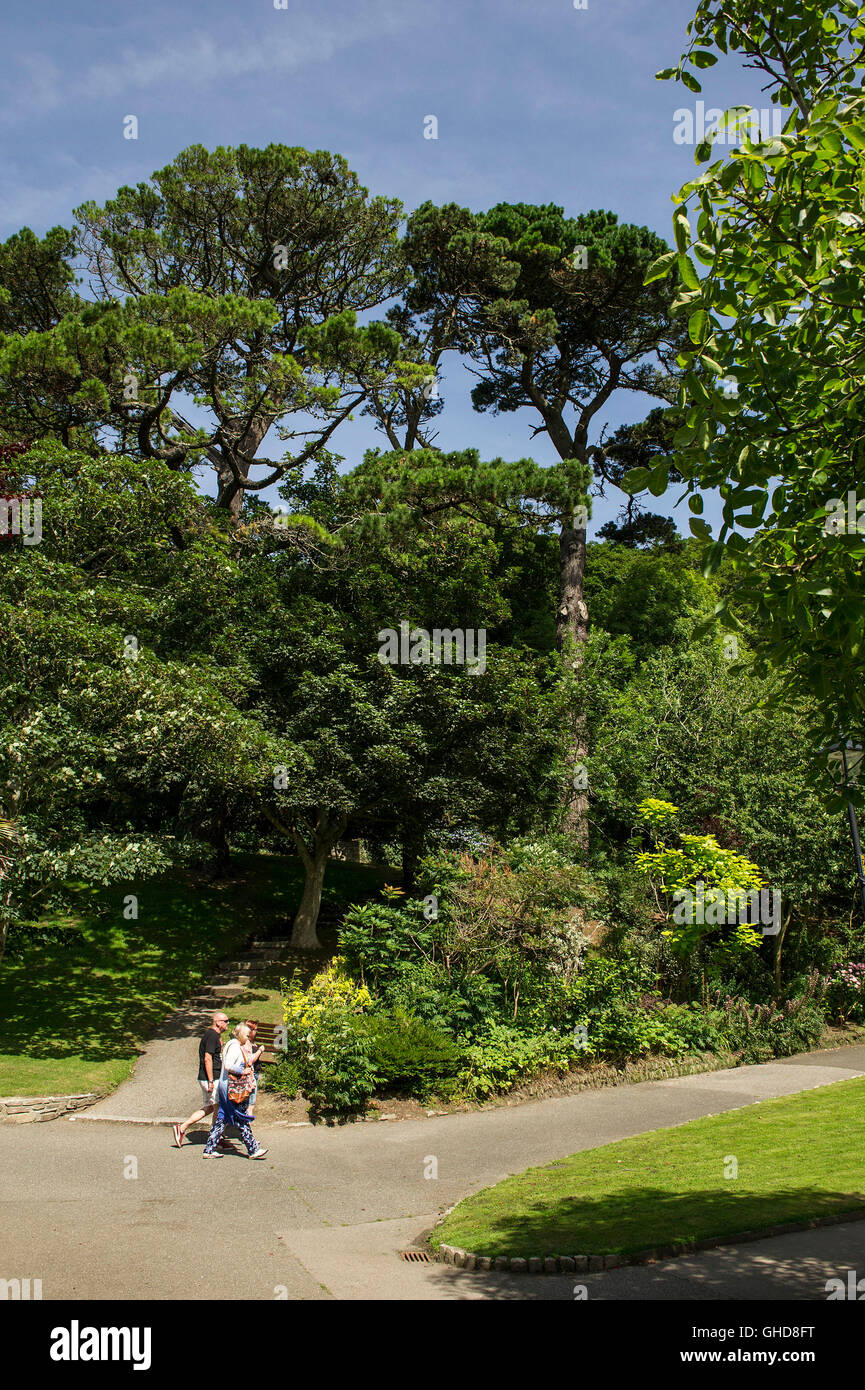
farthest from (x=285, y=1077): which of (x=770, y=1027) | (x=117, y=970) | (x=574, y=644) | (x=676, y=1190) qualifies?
(x=574, y=644)

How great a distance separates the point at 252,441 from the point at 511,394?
8.55m

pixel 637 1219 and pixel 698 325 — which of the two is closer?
pixel 698 325

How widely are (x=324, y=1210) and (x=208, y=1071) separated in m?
3.14

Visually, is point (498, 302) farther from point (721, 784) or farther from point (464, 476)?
point (721, 784)

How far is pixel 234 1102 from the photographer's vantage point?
34.7 feet

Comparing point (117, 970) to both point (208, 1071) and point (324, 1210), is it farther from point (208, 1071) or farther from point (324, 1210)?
point (324, 1210)

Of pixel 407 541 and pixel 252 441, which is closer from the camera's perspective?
pixel 407 541

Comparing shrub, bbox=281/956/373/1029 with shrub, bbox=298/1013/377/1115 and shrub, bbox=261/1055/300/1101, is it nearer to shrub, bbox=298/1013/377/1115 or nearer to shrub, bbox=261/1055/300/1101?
shrub, bbox=298/1013/377/1115

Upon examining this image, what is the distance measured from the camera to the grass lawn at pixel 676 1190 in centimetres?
709

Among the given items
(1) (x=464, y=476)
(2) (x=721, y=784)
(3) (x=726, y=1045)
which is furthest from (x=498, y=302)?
(3) (x=726, y=1045)
